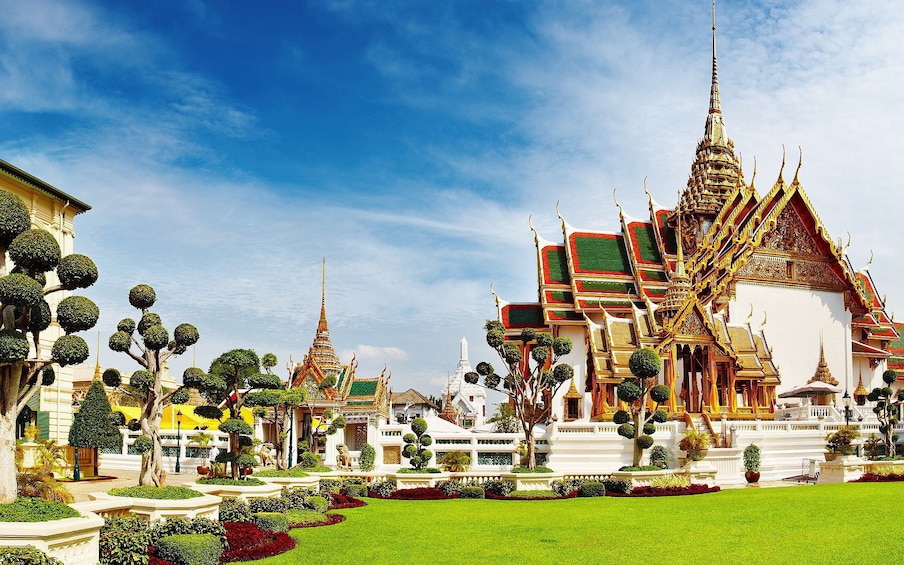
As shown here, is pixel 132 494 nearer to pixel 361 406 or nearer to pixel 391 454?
pixel 391 454

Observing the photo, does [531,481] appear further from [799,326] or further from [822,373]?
[799,326]

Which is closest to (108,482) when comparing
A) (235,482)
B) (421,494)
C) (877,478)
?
(235,482)

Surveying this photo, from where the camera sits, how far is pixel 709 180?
4153 cm

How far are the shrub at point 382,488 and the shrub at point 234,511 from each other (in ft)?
21.5

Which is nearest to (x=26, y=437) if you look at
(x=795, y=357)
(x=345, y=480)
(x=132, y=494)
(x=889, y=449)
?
(x=345, y=480)

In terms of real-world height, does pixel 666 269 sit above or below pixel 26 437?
above

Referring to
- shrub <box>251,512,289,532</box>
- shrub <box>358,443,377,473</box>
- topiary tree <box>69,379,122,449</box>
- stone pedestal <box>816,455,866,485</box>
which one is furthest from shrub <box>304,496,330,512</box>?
stone pedestal <box>816,455,866,485</box>

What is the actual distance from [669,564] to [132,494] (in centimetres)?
699

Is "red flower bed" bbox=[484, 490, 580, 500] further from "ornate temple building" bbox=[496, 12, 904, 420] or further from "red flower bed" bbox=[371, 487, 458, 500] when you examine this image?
"ornate temple building" bbox=[496, 12, 904, 420]

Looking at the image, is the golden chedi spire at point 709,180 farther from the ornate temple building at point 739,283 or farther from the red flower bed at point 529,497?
the red flower bed at point 529,497

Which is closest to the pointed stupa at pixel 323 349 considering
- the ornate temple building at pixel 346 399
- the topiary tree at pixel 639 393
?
the ornate temple building at pixel 346 399

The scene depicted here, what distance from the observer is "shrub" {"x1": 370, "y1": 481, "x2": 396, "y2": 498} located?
20.5 m

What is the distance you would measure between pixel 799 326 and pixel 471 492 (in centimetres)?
2273

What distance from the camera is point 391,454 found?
25266 millimetres
